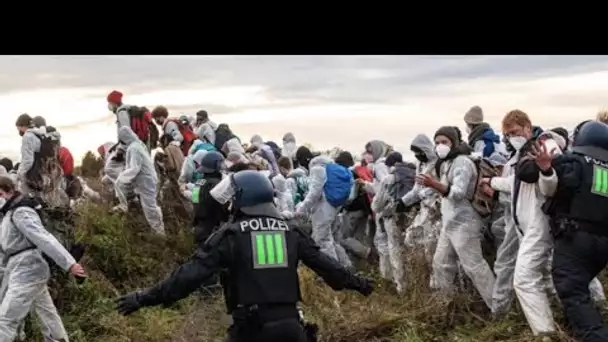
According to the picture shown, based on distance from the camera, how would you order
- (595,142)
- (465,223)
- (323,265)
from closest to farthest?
(323,265) → (595,142) → (465,223)

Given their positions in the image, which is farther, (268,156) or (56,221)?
(268,156)

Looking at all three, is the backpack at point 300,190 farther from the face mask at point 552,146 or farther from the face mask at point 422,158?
the face mask at point 552,146

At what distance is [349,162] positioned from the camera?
12.5 metres

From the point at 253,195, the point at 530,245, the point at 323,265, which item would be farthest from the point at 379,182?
the point at 253,195

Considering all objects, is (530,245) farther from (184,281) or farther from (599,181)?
(184,281)

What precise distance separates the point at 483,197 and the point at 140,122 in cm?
595

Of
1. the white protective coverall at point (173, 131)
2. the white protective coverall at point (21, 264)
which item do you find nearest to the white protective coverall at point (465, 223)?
the white protective coverall at point (21, 264)

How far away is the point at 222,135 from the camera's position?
13.8m

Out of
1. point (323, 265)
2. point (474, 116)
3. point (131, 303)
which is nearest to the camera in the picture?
point (131, 303)

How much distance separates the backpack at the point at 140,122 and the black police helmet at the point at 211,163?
2.65 meters

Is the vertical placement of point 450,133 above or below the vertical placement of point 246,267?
above

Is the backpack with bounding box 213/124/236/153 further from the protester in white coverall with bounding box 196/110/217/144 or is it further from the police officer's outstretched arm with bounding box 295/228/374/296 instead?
the police officer's outstretched arm with bounding box 295/228/374/296

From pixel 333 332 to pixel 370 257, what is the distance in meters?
3.76
